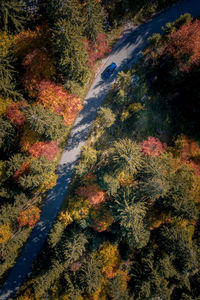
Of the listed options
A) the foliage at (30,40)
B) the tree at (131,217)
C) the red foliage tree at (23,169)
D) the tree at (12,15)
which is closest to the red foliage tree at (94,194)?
the tree at (131,217)

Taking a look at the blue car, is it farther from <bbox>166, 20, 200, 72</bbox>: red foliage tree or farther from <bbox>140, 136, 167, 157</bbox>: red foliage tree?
<bbox>140, 136, 167, 157</bbox>: red foliage tree

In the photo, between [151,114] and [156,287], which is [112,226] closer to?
[156,287]

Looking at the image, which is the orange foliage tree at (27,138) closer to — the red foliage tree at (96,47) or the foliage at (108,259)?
the red foliage tree at (96,47)

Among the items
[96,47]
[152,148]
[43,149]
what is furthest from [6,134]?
[152,148]

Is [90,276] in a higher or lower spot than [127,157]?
lower

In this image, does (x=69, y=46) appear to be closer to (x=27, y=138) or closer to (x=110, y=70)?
(x=110, y=70)

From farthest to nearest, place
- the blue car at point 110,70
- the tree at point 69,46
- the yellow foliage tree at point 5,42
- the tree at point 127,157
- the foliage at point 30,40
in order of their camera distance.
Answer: the blue car at point 110,70
the foliage at point 30,40
the yellow foliage tree at point 5,42
the tree at point 127,157
the tree at point 69,46

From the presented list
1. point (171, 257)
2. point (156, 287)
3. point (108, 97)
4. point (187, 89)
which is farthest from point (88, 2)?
point (156, 287)
